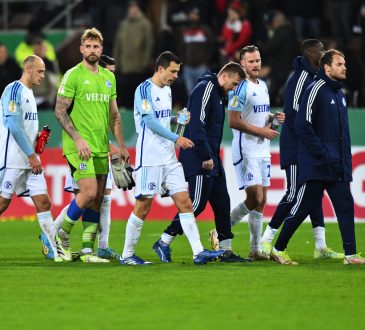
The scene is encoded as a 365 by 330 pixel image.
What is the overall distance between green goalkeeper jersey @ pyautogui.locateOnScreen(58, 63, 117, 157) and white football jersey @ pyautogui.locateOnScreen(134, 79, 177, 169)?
1.56 ft

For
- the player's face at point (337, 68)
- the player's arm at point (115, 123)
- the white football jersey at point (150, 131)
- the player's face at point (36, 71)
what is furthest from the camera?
the player's arm at point (115, 123)

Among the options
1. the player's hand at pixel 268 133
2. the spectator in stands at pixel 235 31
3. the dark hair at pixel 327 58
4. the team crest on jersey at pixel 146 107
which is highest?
the spectator in stands at pixel 235 31

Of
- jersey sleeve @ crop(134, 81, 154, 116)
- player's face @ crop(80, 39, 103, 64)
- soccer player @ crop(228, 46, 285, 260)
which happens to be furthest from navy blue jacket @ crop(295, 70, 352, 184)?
player's face @ crop(80, 39, 103, 64)

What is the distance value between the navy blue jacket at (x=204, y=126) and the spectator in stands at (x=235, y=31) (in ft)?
31.0

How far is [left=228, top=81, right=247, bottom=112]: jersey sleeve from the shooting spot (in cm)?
1350

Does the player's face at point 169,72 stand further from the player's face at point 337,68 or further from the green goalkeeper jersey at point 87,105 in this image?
the player's face at point 337,68

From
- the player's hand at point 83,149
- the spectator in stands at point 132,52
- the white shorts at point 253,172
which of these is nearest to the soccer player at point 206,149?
the white shorts at point 253,172

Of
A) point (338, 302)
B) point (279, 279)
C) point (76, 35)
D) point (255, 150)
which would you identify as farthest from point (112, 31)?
point (338, 302)

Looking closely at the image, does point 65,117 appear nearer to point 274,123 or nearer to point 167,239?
point 167,239

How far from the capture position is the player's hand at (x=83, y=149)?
41.5 ft

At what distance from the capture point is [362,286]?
10.8 m

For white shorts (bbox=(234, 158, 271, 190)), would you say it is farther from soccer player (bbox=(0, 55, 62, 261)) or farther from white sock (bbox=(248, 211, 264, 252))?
soccer player (bbox=(0, 55, 62, 261))

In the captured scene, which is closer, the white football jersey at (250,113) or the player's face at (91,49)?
the player's face at (91,49)

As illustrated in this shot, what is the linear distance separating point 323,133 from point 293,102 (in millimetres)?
991
